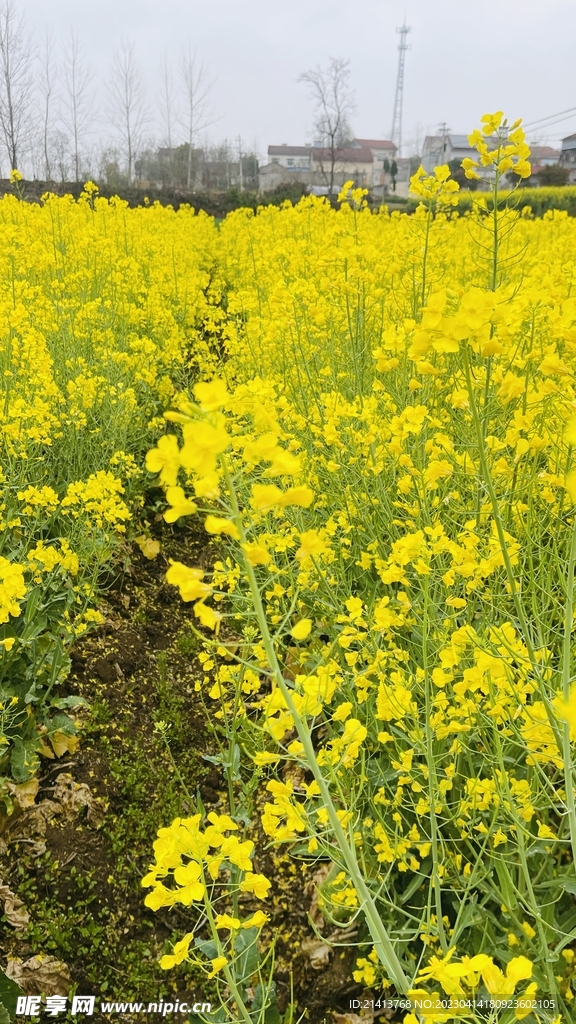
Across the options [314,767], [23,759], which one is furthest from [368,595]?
[314,767]

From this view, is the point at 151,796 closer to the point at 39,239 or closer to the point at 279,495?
the point at 279,495

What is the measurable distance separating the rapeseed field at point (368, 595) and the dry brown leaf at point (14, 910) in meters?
0.41

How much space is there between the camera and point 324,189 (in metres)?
30.5

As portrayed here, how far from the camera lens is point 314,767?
888mm

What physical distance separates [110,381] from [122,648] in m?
1.75

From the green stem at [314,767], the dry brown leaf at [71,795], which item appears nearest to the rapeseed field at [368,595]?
the green stem at [314,767]

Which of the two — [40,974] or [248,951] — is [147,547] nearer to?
[40,974]

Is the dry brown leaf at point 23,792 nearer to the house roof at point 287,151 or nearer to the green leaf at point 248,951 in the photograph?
the green leaf at point 248,951

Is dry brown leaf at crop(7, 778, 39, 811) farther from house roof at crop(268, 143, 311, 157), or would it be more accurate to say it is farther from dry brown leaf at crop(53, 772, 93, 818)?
house roof at crop(268, 143, 311, 157)

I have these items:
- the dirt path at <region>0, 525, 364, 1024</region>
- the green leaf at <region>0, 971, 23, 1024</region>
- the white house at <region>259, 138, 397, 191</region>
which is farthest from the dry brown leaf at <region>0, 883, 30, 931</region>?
the white house at <region>259, 138, 397, 191</region>

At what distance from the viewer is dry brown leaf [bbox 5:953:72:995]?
6.55 ft

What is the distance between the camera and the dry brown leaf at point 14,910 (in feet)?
6.99

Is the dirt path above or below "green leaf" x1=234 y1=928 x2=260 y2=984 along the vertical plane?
below

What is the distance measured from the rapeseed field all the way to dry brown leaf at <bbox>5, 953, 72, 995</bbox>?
1.13 feet
